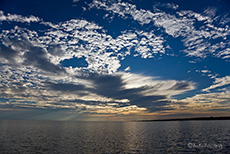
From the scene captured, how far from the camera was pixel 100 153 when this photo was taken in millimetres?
38219

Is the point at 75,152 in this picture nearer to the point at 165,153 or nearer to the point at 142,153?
the point at 142,153

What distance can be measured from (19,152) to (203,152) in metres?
50.1

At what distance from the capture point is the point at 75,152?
3900 centimetres

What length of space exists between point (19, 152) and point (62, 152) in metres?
11.6

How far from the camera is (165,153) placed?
37.2 metres

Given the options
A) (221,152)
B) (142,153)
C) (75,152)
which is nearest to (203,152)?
(221,152)

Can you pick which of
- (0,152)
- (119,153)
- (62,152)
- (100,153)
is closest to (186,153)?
(119,153)

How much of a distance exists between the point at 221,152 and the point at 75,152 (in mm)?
39562

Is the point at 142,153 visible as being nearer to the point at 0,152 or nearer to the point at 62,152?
the point at 62,152

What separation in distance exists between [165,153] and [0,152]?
4450 centimetres

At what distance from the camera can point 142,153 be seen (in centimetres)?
3803

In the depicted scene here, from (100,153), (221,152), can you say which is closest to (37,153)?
(100,153)

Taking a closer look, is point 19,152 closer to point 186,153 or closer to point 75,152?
point 75,152

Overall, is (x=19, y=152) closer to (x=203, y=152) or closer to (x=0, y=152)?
(x=0, y=152)
